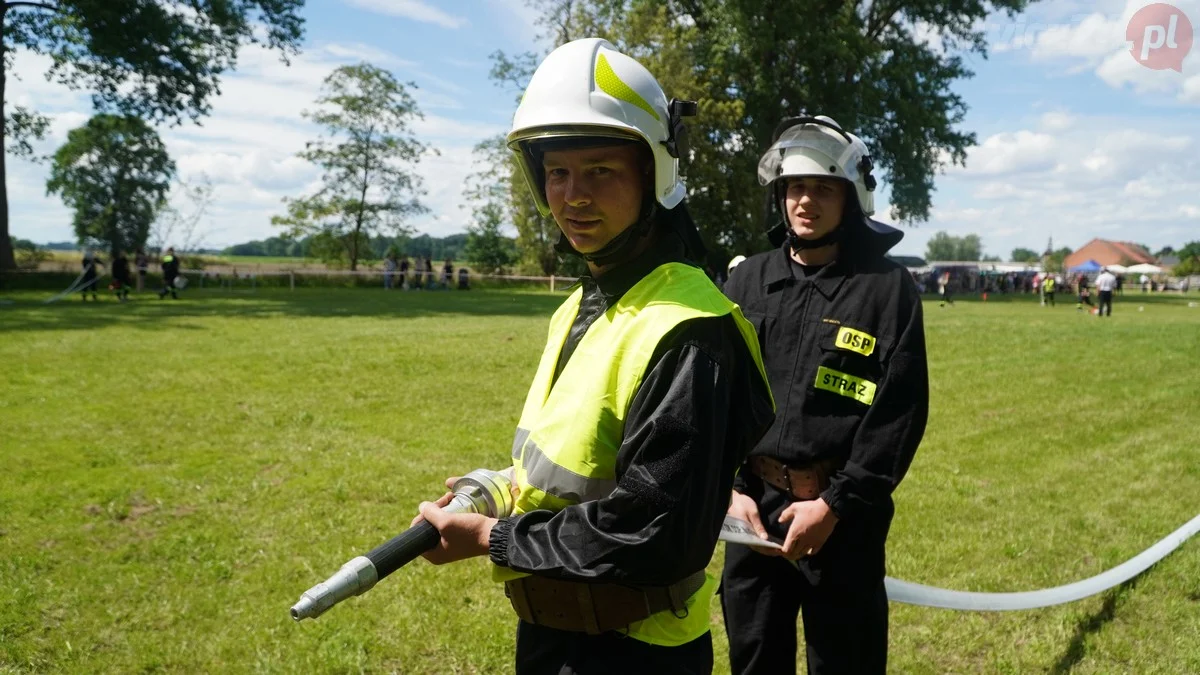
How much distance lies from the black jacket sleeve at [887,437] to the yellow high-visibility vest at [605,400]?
0.99m

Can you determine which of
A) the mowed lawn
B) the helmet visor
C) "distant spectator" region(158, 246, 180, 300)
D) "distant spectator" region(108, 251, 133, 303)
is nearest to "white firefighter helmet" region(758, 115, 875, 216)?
the helmet visor

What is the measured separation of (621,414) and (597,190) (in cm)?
54

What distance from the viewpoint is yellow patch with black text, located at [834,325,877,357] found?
2.83 meters

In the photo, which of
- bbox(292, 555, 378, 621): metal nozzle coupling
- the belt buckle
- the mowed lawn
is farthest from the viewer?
the mowed lawn

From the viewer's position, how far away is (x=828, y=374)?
9.41 feet

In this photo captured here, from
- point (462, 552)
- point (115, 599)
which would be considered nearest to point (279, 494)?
point (115, 599)

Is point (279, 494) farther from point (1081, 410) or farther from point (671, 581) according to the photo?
point (1081, 410)

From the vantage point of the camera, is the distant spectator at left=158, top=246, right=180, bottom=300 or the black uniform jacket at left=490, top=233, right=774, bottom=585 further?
the distant spectator at left=158, top=246, right=180, bottom=300

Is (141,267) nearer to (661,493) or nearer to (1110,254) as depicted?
(661,493)

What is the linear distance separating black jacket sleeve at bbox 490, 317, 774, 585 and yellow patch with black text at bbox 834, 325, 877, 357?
125 cm

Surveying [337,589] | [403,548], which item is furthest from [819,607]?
[337,589]

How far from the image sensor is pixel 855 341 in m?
2.85

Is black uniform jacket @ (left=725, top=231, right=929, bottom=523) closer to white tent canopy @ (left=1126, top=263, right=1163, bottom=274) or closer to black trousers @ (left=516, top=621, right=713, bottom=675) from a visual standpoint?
black trousers @ (left=516, top=621, right=713, bottom=675)

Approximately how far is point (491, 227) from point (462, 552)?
49.7 m
